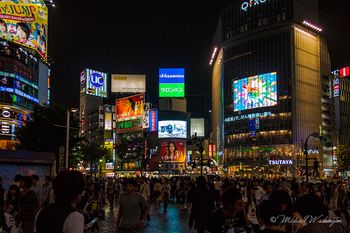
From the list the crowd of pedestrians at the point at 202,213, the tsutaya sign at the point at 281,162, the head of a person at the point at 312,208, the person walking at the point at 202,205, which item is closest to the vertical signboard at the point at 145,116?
the tsutaya sign at the point at 281,162

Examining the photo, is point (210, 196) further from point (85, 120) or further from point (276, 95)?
point (85, 120)

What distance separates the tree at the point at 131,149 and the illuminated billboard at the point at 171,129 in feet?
38.0

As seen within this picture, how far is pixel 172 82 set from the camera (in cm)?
11162

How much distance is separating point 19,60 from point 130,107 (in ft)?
118

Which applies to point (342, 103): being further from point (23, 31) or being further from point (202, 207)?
point (202, 207)

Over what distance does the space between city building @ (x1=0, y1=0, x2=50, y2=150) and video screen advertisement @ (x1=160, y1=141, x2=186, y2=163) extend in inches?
1385

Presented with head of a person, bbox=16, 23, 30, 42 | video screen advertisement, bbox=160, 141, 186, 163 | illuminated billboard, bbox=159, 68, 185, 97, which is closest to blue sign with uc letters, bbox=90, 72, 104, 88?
illuminated billboard, bbox=159, 68, 185, 97

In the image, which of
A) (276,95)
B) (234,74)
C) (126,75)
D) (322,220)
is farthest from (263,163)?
(322,220)

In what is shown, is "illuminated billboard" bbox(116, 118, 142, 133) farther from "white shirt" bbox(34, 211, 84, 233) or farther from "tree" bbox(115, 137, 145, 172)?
"white shirt" bbox(34, 211, 84, 233)

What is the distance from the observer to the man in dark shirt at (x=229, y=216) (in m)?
5.69

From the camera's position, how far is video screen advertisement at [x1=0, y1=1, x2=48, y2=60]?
6975 centimetres

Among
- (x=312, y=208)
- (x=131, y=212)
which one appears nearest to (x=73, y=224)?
(x=312, y=208)

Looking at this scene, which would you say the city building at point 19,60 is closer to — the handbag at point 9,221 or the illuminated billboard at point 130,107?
the illuminated billboard at point 130,107

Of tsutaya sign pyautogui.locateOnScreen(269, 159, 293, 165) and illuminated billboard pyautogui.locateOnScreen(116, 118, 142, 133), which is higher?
illuminated billboard pyautogui.locateOnScreen(116, 118, 142, 133)
